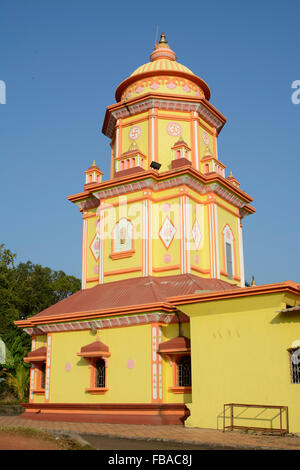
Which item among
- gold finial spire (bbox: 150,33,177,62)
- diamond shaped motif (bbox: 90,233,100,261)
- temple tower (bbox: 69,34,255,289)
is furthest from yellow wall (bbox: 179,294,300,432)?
gold finial spire (bbox: 150,33,177,62)

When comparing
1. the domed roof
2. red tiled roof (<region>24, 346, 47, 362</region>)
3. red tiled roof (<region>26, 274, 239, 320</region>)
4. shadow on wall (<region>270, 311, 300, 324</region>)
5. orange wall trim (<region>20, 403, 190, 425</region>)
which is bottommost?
orange wall trim (<region>20, 403, 190, 425</region>)

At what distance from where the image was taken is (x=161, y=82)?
70.5 feet

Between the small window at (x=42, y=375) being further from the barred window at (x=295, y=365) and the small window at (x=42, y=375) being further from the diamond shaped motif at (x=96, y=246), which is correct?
the barred window at (x=295, y=365)

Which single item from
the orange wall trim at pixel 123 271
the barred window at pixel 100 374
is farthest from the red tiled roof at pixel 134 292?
the barred window at pixel 100 374

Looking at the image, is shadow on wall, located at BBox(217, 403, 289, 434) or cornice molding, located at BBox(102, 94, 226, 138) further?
cornice molding, located at BBox(102, 94, 226, 138)

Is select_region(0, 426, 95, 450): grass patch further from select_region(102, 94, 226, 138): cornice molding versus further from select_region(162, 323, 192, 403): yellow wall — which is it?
select_region(102, 94, 226, 138): cornice molding

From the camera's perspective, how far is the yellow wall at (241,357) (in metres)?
12.0

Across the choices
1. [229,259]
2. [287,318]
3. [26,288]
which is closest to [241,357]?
[287,318]

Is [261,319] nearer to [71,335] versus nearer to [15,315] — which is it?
[71,335]

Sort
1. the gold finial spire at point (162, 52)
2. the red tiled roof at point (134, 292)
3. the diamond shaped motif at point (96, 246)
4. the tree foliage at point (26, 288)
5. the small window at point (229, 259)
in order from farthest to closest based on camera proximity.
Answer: the tree foliage at point (26, 288), the gold finial spire at point (162, 52), the diamond shaped motif at point (96, 246), the small window at point (229, 259), the red tiled roof at point (134, 292)

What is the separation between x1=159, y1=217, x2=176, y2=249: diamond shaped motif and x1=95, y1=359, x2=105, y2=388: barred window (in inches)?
195

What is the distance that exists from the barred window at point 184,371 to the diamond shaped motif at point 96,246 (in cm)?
664

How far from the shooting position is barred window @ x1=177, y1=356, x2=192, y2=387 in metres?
15.1

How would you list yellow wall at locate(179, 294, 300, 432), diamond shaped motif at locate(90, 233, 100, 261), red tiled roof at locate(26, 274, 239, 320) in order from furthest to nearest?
diamond shaped motif at locate(90, 233, 100, 261), red tiled roof at locate(26, 274, 239, 320), yellow wall at locate(179, 294, 300, 432)
